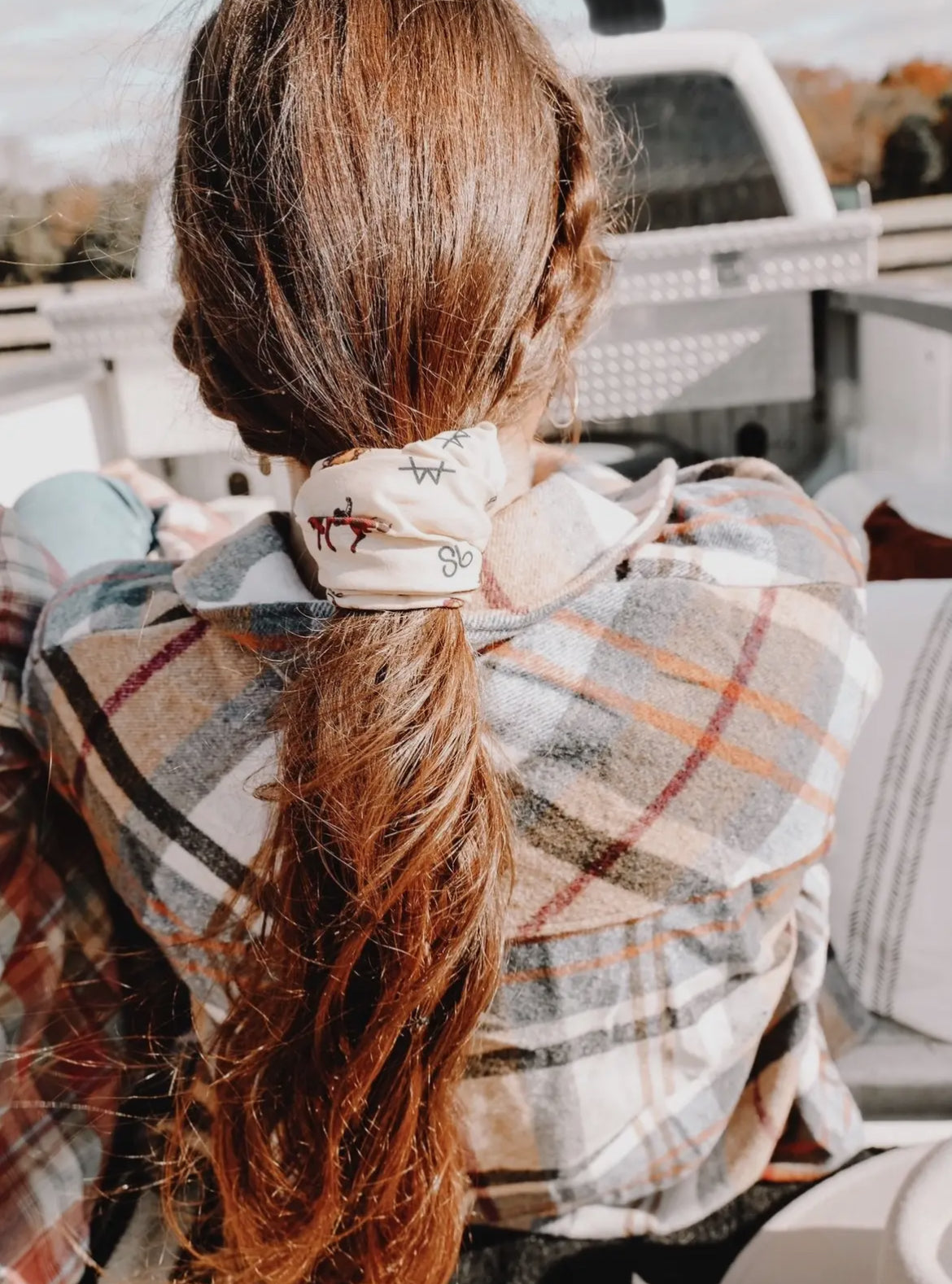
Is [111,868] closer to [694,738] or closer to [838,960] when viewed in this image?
[694,738]

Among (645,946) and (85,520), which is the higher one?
(85,520)

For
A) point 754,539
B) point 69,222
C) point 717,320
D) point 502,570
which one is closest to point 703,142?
point 717,320

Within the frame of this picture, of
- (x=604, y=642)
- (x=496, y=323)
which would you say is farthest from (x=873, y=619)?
(x=496, y=323)

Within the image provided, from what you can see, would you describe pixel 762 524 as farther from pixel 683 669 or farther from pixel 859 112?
pixel 859 112

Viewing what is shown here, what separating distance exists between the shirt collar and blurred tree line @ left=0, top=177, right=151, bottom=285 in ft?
1.10

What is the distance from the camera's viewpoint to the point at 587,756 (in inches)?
27.5

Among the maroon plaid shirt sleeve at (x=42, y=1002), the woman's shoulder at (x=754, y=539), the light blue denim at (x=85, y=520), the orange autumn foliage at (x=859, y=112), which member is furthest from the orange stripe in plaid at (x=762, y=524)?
the orange autumn foliage at (x=859, y=112)

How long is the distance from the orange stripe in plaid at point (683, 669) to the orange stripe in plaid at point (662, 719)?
0.01m

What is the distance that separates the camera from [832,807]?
798 millimetres

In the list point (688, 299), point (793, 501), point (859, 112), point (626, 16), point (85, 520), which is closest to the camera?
point (793, 501)

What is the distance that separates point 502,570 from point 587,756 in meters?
0.13

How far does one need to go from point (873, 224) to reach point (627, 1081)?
178 centimetres

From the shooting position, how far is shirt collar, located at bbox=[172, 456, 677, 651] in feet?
2.27

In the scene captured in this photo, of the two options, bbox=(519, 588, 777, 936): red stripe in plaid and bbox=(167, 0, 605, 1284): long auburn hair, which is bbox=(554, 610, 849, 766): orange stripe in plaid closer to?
bbox=(519, 588, 777, 936): red stripe in plaid
